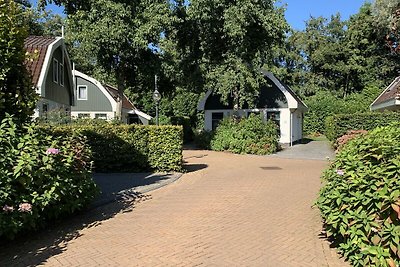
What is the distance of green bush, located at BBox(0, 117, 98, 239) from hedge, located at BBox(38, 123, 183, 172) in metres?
5.73

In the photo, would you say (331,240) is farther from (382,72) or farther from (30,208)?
(382,72)

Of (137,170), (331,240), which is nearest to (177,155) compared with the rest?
(137,170)

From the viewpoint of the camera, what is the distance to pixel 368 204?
4363mm

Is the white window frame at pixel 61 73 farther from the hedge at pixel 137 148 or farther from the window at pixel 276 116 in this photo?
the window at pixel 276 116

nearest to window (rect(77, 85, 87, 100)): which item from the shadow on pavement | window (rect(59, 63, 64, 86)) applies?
window (rect(59, 63, 64, 86))

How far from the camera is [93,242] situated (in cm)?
562

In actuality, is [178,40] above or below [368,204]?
above

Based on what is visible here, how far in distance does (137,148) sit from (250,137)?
1050cm

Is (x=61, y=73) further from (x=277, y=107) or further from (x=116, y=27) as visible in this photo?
(x=277, y=107)

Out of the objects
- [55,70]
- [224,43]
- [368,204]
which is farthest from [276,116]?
[368,204]

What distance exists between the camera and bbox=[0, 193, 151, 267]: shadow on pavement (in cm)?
494

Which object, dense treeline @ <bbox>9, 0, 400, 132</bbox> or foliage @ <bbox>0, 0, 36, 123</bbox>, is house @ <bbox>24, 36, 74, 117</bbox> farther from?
foliage @ <bbox>0, 0, 36, 123</bbox>

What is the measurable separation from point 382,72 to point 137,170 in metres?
39.6

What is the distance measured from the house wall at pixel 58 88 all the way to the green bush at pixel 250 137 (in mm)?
9330
